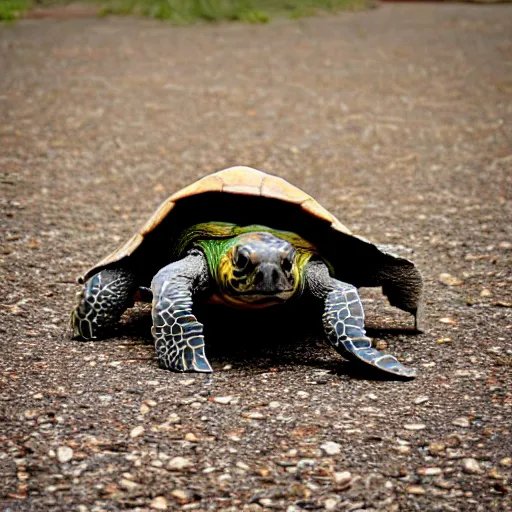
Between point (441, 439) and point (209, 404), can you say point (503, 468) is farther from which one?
point (209, 404)

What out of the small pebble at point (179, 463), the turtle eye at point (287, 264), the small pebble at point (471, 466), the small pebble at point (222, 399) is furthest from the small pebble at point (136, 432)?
the small pebble at point (471, 466)

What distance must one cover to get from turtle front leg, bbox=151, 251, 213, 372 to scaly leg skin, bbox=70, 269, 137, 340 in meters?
0.38

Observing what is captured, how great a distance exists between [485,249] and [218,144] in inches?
133

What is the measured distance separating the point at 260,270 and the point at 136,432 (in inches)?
31.7

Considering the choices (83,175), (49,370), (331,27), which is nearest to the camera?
(49,370)

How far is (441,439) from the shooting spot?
277cm

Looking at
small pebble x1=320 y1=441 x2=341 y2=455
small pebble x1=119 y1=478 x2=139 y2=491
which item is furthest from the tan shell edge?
small pebble x1=119 y1=478 x2=139 y2=491

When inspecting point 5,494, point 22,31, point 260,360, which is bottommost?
point 5,494

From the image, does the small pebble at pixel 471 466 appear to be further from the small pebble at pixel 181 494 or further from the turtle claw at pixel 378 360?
the small pebble at pixel 181 494

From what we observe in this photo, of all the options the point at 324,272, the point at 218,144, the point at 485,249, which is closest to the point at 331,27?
the point at 218,144

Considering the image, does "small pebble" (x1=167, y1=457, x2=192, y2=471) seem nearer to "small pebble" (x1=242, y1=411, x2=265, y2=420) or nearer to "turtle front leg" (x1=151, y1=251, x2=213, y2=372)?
"small pebble" (x1=242, y1=411, x2=265, y2=420)

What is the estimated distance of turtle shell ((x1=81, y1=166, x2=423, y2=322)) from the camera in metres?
3.62

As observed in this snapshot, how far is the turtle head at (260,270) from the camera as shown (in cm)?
323

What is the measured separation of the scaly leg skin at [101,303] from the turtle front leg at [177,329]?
38 cm
